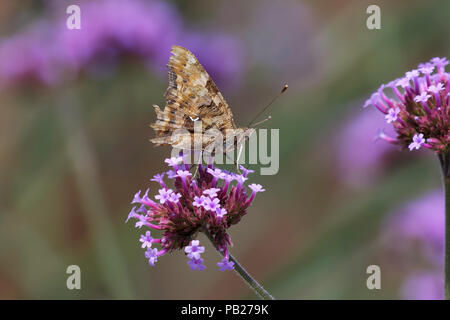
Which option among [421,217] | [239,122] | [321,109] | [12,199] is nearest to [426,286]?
[421,217]

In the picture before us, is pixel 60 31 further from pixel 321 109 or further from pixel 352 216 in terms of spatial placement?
pixel 352 216

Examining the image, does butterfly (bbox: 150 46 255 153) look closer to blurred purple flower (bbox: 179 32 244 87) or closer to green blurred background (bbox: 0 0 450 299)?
green blurred background (bbox: 0 0 450 299)

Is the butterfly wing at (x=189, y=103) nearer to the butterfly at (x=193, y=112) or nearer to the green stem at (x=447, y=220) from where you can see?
the butterfly at (x=193, y=112)

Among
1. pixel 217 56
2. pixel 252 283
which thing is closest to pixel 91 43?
pixel 217 56

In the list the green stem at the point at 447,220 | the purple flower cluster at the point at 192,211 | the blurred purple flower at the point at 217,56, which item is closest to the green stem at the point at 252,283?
the purple flower cluster at the point at 192,211

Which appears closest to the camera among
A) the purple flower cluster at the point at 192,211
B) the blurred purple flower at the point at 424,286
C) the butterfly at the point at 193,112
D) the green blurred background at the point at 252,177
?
the purple flower cluster at the point at 192,211

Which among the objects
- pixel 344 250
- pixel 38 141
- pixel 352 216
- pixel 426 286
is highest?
pixel 38 141

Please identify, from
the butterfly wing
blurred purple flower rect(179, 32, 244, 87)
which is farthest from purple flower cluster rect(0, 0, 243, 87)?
the butterfly wing
